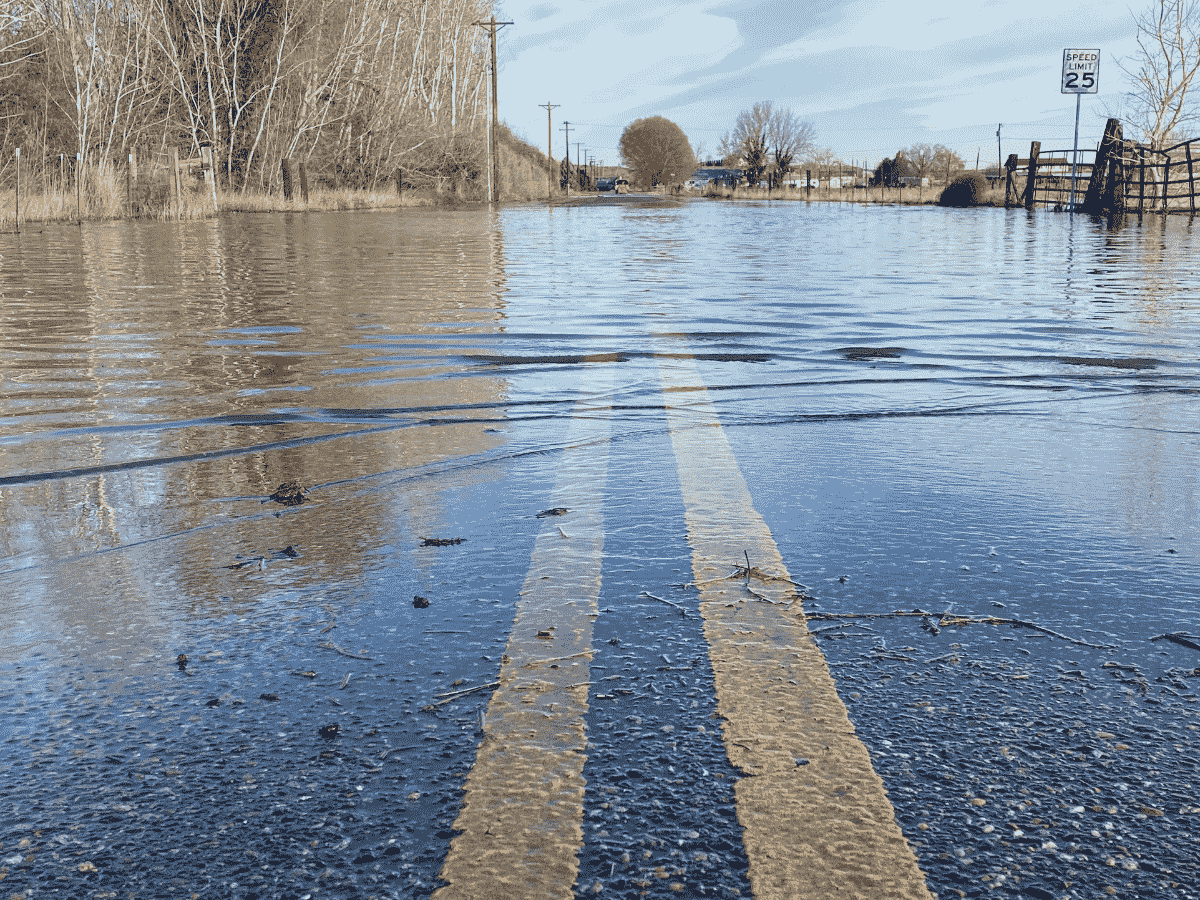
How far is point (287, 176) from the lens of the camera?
39500 millimetres

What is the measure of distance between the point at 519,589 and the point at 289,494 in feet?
3.94

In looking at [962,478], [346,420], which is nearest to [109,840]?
[962,478]

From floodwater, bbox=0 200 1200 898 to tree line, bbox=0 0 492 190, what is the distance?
61.9 feet

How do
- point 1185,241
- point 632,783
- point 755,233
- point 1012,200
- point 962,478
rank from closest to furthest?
point 632,783
point 962,478
point 1185,241
point 755,233
point 1012,200

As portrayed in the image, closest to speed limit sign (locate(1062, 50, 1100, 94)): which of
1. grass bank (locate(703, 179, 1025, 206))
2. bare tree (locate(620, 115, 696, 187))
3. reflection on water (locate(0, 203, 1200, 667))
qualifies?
grass bank (locate(703, 179, 1025, 206))

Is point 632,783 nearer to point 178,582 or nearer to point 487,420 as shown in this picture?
point 178,582

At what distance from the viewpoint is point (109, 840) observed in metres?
1.60

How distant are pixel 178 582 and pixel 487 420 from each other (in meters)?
2.17

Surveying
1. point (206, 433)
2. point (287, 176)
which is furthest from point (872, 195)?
point (206, 433)

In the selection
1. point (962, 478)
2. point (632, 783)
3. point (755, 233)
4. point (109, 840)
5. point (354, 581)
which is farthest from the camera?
point (755, 233)

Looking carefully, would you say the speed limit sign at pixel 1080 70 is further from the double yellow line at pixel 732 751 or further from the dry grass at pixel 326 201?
the double yellow line at pixel 732 751

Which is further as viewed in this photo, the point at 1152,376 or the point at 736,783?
the point at 1152,376

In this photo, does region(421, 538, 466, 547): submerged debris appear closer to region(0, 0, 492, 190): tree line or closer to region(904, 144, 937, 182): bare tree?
Result: region(0, 0, 492, 190): tree line

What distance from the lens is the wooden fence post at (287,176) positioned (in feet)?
129
